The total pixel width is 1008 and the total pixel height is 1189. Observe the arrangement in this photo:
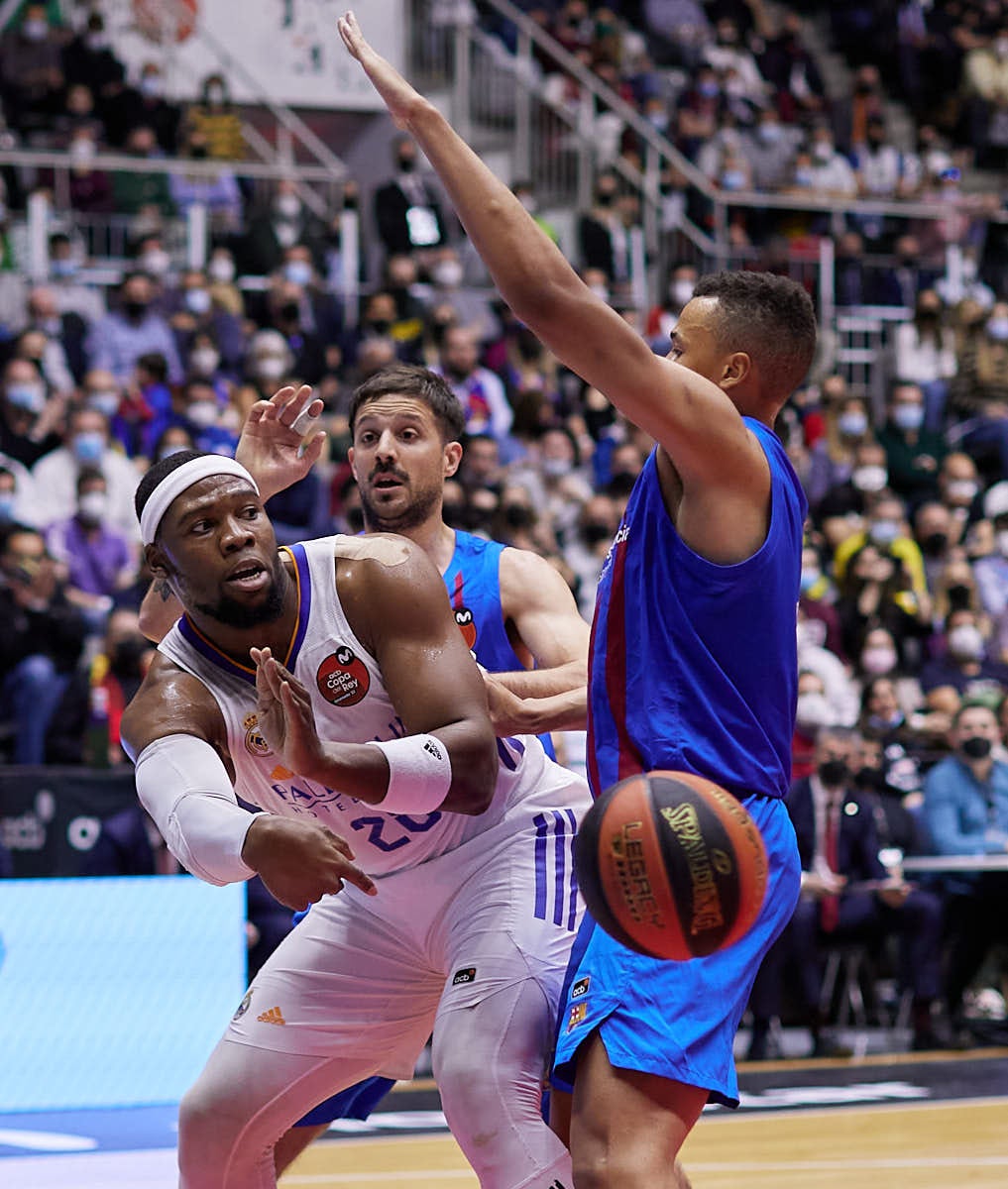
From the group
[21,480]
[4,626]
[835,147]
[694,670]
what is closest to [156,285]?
[21,480]

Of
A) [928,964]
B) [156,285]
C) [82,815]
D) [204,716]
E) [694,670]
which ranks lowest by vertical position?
[928,964]

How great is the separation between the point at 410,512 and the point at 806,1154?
390 centimetres

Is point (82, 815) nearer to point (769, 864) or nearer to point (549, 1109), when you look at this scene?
point (549, 1109)

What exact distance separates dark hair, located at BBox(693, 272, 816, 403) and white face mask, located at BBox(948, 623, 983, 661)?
381 inches

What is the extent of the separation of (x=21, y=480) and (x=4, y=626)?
1.72 meters

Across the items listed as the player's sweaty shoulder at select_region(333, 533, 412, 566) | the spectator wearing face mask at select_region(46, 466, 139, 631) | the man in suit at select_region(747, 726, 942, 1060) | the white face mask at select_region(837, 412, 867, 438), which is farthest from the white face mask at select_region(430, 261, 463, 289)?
the player's sweaty shoulder at select_region(333, 533, 412, 566)

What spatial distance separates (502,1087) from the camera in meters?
4.05

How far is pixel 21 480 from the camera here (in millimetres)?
12055

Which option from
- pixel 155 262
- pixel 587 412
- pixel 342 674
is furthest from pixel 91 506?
pixel 342 674

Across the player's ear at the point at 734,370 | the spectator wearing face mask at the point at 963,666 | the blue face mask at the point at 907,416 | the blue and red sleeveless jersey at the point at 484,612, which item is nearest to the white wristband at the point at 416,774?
the player's ear at the point at 734,370

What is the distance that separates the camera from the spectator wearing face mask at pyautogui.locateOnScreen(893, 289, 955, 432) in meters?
17.5

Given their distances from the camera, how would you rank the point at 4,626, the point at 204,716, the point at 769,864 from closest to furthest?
the point at 769,864
the point at 204,716
the point at 4,626

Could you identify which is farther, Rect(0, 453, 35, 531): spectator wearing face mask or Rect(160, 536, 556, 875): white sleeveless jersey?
Rect(0, 453, 35, 531): spectator wearing face mask

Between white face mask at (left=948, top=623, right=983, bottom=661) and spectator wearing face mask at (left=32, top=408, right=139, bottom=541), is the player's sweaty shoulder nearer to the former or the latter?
spectator wearing face mask at (left=32, top=408, right=139, bottom=541)
